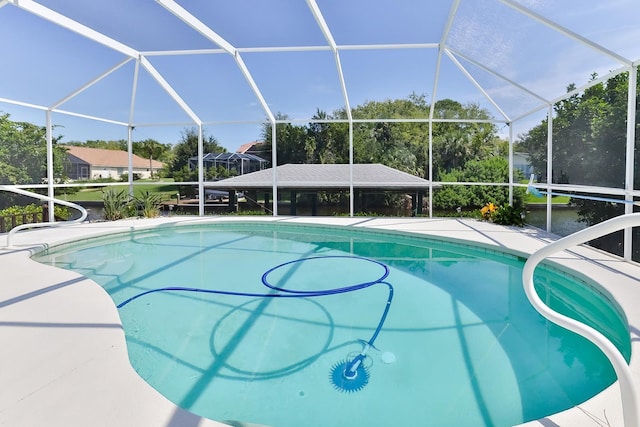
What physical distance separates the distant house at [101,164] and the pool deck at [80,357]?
232 inches

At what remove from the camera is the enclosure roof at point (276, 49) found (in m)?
6.04

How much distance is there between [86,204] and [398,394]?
436 inches

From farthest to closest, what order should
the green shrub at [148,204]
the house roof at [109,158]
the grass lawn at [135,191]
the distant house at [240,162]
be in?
1. the distant house at [240,162]
2. the house roof at [109,158]
3. the green shrub at [148,204]
4. the grass lawn at [135,191]

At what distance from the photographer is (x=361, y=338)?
3809 millimetres

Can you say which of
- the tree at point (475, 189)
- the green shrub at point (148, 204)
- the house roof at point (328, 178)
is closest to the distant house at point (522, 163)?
the tree at point (475, 189)

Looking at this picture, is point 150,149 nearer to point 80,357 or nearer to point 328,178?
point 328,178

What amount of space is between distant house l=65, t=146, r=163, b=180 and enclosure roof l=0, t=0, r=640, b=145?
0.78 meters

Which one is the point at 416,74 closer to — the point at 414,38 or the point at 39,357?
the point at 414,38

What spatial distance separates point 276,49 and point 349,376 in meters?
7.41

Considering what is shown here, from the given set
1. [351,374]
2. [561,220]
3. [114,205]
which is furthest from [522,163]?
[114,205]

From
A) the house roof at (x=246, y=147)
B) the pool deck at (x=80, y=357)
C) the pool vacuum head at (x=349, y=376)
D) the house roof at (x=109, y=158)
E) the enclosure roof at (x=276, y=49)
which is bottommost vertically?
the pool vacuum head at (x=349, y=376)

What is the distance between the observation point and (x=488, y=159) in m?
13.7

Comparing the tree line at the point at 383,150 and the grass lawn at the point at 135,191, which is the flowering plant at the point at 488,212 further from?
the grass lawn at the point at 135,191

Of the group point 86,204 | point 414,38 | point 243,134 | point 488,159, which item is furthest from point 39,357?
point 488,159
